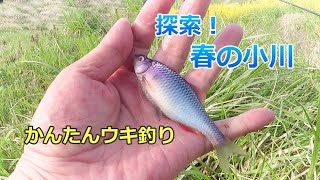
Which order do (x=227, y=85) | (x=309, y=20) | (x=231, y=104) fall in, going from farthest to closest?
1. (x=309, y=20)
2. (x=227, y=85)
3. (x=231, y=104)

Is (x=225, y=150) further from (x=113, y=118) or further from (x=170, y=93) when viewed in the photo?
(x=113, y=118)

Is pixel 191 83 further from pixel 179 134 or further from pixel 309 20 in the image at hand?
pixel 309 20

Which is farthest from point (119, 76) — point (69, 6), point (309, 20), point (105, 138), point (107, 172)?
point (69, 6)

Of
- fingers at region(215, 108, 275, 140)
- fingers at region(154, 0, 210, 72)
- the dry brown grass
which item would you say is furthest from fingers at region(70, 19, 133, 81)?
the dry brown grass

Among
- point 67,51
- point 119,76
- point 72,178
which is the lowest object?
point 67,51

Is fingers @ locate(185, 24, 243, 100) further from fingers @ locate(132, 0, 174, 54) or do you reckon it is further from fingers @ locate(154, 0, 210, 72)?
fingers @ locate(132, 0, 174, 54)

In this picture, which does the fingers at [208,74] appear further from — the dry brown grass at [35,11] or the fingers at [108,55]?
the dry brown grass at [35,11]
